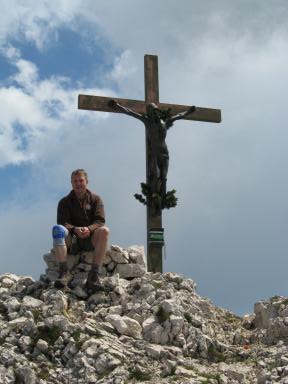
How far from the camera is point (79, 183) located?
10.4 meters

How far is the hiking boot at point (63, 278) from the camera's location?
9.73 meters

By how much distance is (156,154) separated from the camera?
12.8m

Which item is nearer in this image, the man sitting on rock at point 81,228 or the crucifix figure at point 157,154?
the man sitting on rock at point 81,228

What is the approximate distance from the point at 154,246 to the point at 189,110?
131 inches

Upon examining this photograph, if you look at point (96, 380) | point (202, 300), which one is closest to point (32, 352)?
point (96, 380)

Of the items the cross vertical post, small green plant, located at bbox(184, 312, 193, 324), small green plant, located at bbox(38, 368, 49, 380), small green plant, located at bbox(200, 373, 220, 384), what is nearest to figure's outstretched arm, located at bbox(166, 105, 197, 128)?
the cross vertical post

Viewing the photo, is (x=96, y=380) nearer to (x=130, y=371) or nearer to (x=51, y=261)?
(x=130, y=371)

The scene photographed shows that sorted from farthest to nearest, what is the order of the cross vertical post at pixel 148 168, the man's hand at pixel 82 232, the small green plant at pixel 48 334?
the cross vertical post at pixel 148 168, the man's hand at pixel 82 232, the small green plant at pixel 48 334

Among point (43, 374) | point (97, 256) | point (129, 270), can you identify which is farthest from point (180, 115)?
point (43, 374)

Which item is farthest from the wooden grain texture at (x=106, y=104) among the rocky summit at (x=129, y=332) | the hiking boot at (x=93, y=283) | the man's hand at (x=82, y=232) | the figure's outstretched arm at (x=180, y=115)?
the hiking boot at (x=93, y=283)

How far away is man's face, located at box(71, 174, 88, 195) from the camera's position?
10.4m

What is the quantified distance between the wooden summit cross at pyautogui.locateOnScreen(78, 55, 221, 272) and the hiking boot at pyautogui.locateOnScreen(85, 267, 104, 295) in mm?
2453

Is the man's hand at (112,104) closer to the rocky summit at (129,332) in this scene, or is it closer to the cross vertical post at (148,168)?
the cross vertical post at (148,168)

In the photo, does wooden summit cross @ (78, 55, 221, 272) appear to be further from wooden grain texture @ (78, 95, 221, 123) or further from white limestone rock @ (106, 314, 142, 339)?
white limestone rock @ (106, 314, 142, 339)
